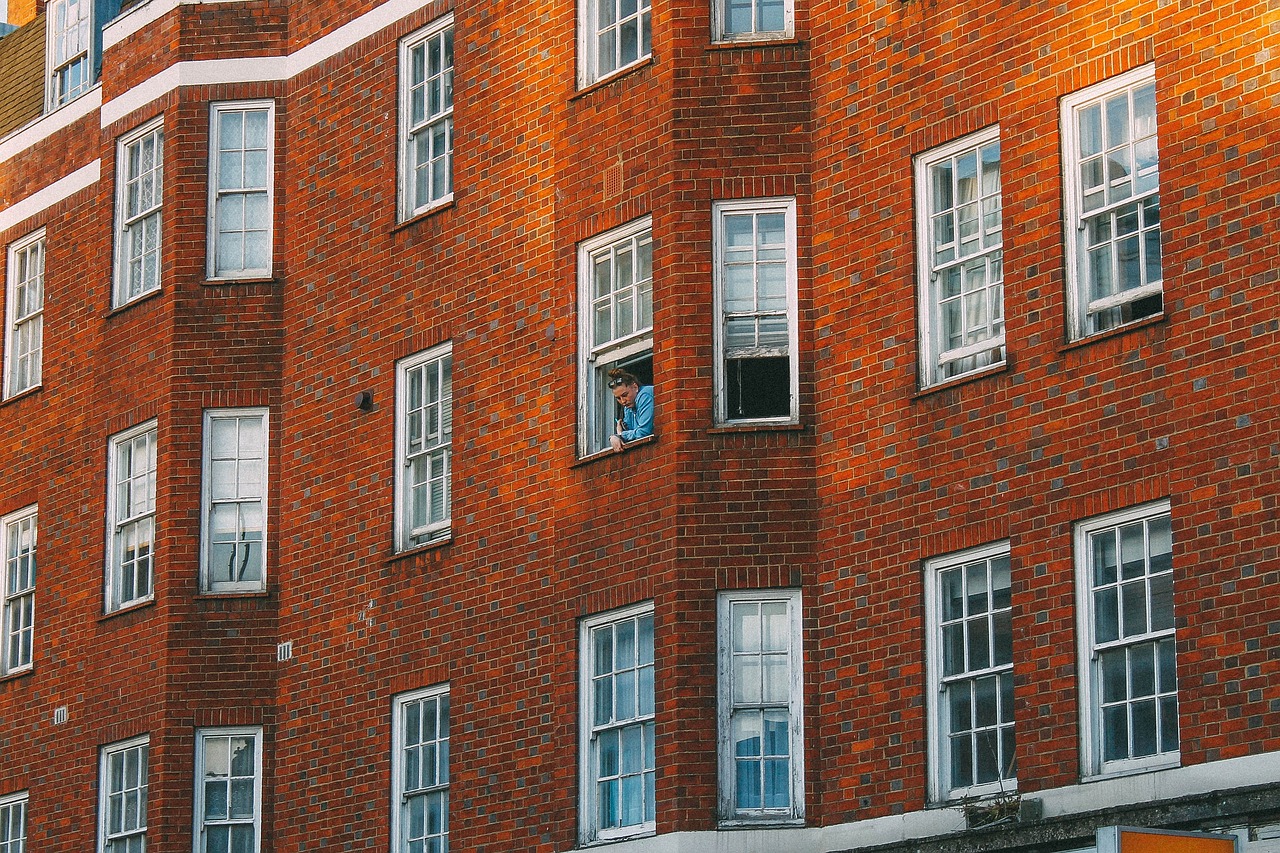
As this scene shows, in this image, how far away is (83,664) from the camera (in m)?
28.5

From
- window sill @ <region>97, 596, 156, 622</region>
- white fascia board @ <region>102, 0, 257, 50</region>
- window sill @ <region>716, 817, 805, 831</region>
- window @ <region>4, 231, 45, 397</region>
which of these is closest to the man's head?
window sill @ <region>716, 817, 805, 831</region>

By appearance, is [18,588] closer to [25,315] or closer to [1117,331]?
[25,315]

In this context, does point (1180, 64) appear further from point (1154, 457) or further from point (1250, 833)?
point (1250, 833)

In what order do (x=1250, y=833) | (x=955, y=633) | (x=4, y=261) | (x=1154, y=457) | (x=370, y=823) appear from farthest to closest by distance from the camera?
(x=4, y=261) → (x=370, y=823) → (x=955, y=633) → (x=1154, y=457) → (x=1250, y=833)

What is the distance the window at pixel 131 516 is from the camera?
1102 inches

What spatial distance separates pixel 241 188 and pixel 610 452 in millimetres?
7291

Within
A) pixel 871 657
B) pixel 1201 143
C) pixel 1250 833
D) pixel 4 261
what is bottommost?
pixel 1250 833

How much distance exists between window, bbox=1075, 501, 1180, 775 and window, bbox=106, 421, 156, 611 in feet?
39.3

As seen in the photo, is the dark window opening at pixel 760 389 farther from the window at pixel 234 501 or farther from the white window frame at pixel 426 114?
the window at pixel 234 501

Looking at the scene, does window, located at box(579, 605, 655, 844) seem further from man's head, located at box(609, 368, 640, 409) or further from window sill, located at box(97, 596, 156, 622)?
window sill, located at box(97, 596, 156, 622)

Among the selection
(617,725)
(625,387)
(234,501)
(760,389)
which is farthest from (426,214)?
(617,725)

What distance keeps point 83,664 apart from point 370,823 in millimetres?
5060

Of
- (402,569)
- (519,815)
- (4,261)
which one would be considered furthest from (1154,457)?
(4,261)

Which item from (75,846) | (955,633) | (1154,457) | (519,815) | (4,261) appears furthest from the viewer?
(4,261)
